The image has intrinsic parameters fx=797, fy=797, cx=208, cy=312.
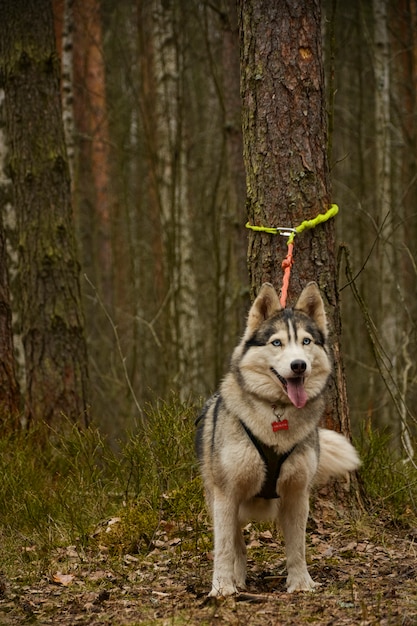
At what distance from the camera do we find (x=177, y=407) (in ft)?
22.3

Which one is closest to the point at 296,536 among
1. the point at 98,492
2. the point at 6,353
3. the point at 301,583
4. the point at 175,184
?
the point at 301,583

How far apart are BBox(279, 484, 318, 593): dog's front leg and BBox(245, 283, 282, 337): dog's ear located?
1010 mm

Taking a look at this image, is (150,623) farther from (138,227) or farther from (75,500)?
(138,227)

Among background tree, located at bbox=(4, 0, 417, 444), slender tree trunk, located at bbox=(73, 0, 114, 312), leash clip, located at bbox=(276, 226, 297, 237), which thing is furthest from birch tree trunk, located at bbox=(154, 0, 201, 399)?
leash clip, located at bbox=(276, 226, 297, 237)

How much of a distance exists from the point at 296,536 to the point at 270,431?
704mm

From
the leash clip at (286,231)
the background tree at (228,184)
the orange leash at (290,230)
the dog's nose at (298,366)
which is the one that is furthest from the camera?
the background tree at (228,184)

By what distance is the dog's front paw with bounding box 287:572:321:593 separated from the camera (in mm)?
4820

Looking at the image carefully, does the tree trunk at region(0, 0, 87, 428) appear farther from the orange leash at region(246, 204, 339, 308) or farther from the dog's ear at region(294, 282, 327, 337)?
the dog's ear at region(294, 282, 327, 337)

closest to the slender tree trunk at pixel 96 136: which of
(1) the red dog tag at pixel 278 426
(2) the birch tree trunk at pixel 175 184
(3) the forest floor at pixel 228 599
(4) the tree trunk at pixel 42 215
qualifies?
(2) the birch tree trunk at pixel 175 184

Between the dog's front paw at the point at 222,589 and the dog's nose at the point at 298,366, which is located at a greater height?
the dog's nose at the point at 298,366

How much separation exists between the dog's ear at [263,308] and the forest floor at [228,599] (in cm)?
161

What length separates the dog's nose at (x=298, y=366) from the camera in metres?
4.46

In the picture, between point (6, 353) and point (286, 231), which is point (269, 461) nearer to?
point (286, 231)

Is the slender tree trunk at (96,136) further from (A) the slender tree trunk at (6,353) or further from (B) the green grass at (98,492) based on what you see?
(B) the green grass at (98,492)
